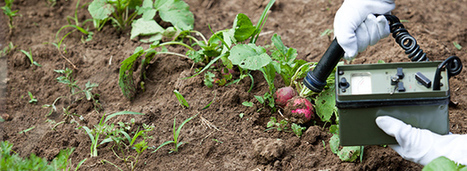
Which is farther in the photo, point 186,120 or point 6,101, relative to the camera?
point 6,101

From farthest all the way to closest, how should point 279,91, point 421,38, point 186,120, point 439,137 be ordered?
point 421,38 → point 279,91 → point 186,120 → point 439,137

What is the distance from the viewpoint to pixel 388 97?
152 centimetres

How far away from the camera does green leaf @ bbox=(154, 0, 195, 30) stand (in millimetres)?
2762

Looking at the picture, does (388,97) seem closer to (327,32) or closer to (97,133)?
(97,133)

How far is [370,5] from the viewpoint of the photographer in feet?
5.80

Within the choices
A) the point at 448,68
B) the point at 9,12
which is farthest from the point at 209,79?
the point at 9,12

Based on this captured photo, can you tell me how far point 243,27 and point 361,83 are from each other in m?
0.81

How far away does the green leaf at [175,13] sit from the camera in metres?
2.76

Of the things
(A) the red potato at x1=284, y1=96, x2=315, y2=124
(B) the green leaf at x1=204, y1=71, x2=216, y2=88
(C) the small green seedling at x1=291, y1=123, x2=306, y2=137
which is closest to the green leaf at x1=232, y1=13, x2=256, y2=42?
(B) the green leaf at x1=204, y1=71, x2=216, y2=88

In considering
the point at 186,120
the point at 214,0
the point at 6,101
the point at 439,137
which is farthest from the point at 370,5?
the point at 6,101

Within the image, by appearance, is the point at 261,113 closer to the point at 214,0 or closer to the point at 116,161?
the point at 116,161

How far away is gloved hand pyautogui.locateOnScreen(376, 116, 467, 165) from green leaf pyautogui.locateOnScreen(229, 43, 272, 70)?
0.68 metres

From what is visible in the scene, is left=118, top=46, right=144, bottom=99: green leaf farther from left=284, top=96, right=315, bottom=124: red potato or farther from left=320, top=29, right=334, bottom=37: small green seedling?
left=320, top=29, right=334, bottom=37: small green seedling

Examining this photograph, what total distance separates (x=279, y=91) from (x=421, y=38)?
997mm
